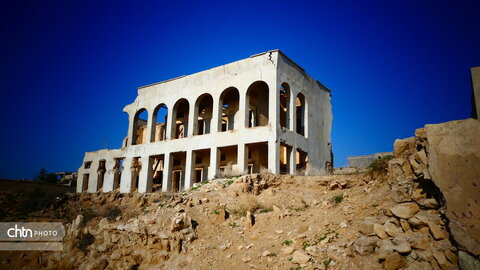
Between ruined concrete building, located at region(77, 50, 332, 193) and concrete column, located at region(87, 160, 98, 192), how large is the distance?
83mm

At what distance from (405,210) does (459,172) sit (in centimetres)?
158

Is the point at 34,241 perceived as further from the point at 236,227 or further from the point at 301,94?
the point at 301,94

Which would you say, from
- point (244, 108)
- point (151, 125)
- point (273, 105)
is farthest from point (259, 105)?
point (151, 125)

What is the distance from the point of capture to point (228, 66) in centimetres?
2180

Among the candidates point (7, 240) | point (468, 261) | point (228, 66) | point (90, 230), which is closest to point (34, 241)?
point (7, 240)

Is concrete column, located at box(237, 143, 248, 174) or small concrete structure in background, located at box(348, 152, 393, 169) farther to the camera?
small concrete structure in background, located at box(348, 152, 393, 169)

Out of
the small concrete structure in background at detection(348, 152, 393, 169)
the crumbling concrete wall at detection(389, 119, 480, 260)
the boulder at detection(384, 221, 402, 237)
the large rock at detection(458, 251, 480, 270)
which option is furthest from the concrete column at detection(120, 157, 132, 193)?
the large rock at detection(458, 251, 480, 270)

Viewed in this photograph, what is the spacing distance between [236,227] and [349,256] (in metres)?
4.92

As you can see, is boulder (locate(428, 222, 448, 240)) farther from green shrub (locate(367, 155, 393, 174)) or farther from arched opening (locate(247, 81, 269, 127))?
arched opening (locate(247, 81, 269, 127))

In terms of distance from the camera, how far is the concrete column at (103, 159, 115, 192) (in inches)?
1032

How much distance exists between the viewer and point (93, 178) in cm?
2747

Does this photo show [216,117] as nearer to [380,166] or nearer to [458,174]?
[380,166]

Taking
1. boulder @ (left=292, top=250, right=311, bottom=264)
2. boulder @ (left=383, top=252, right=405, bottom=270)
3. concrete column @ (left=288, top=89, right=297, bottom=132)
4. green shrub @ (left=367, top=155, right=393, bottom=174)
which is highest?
concrete column @ (left=288, top=89, right=297, bottom=132)

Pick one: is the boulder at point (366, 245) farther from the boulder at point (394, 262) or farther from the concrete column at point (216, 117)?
the concrete column at point (216, 117)
